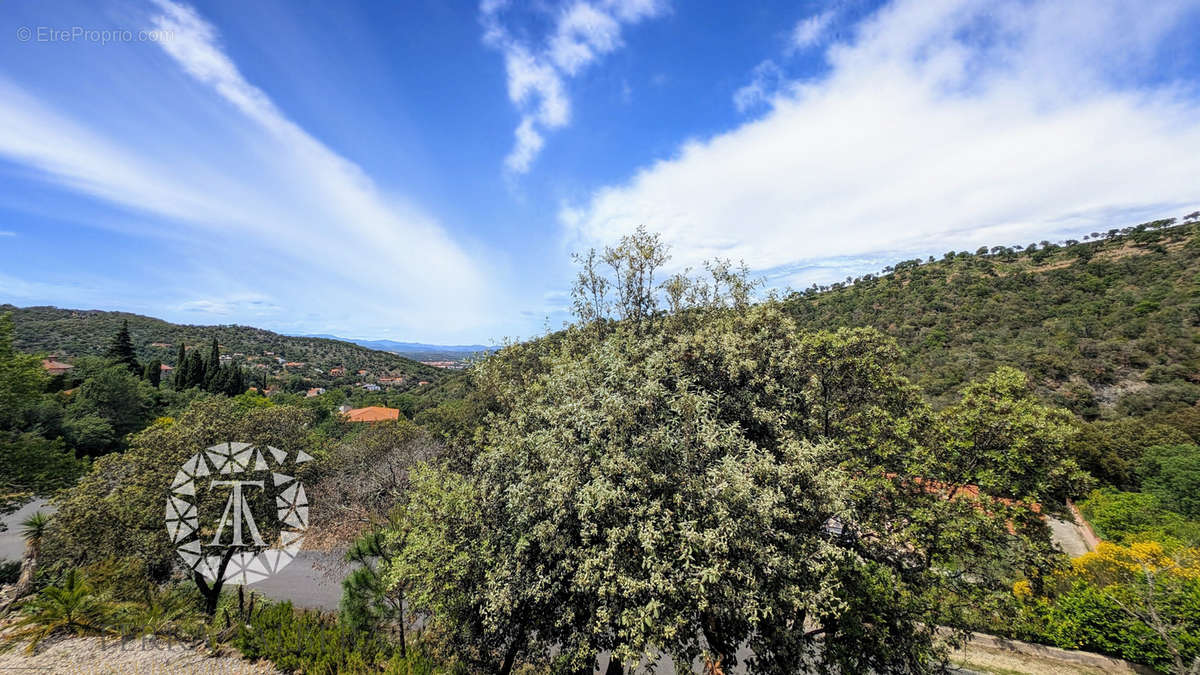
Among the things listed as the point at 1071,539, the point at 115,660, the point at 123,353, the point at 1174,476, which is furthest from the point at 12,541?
the point at 1174,476

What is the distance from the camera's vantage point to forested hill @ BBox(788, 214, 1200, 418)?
37281 mm

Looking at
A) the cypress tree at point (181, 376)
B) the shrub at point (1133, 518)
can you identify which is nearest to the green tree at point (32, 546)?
the shrub at point (1133, 518)

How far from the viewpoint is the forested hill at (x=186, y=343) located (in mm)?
80250

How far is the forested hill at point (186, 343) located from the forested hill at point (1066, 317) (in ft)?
316

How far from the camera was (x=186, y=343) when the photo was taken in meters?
91.8

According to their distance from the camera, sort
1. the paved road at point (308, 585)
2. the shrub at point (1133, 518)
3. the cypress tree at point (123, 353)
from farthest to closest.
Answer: the cypress tree at point (123, 353), the shrub at point (1133, 518), the paved road at point (308, 585)

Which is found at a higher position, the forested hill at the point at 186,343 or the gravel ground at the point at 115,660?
the forested hill at the point at 186,343

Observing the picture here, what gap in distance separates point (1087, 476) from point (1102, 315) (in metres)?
57.1

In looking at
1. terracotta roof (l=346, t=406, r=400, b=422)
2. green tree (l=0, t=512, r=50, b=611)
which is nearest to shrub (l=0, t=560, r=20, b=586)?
green tree (l=0, t=512, r=50, b=611)

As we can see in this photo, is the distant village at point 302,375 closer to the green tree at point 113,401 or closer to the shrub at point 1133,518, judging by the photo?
the green tree at point 113,401

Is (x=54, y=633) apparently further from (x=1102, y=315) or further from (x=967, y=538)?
(x=1102, y=315)

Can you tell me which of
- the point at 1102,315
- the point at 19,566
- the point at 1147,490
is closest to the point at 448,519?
the point at 19,566

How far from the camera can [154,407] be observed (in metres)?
44.6

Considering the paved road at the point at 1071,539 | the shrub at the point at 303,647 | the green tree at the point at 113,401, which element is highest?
the green tree at the point at 113,401
